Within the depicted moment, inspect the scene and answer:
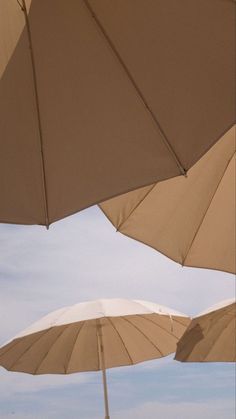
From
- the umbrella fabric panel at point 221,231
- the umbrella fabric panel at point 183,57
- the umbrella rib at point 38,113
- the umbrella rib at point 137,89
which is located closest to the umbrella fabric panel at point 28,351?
the umbrella fabric panel at point 221,231

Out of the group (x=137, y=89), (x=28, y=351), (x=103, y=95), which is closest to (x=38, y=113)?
(x=103, y=95)

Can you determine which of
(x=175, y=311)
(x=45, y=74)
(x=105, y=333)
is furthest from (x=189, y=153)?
(x=105, y=333)

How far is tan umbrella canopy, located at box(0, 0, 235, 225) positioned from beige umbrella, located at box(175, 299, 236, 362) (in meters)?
2.60

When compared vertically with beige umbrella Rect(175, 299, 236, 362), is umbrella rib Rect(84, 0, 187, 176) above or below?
above

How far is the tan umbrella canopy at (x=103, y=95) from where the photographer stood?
2713 mm

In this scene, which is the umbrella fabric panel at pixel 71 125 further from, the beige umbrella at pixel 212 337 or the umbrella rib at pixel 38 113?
the beige umbrella at pixel 212 337

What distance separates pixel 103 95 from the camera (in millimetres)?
2912

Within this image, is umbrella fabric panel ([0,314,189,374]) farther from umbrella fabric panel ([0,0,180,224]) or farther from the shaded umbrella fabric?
umbrella fabric panel ([0,0,180,224])

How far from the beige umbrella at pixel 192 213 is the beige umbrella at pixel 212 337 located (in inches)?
37.8

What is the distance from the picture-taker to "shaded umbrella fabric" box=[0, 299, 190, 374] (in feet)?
21.4

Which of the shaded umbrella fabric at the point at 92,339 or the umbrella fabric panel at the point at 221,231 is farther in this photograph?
the shaded umbrella fabric at the point at 92,339

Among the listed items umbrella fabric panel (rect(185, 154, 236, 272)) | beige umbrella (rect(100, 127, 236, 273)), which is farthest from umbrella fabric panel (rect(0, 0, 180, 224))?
umbrella fabric panel (rect(185, 154, 236, 272))

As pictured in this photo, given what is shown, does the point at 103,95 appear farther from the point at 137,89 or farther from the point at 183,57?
the point at 183,57

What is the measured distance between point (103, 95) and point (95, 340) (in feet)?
17.4
